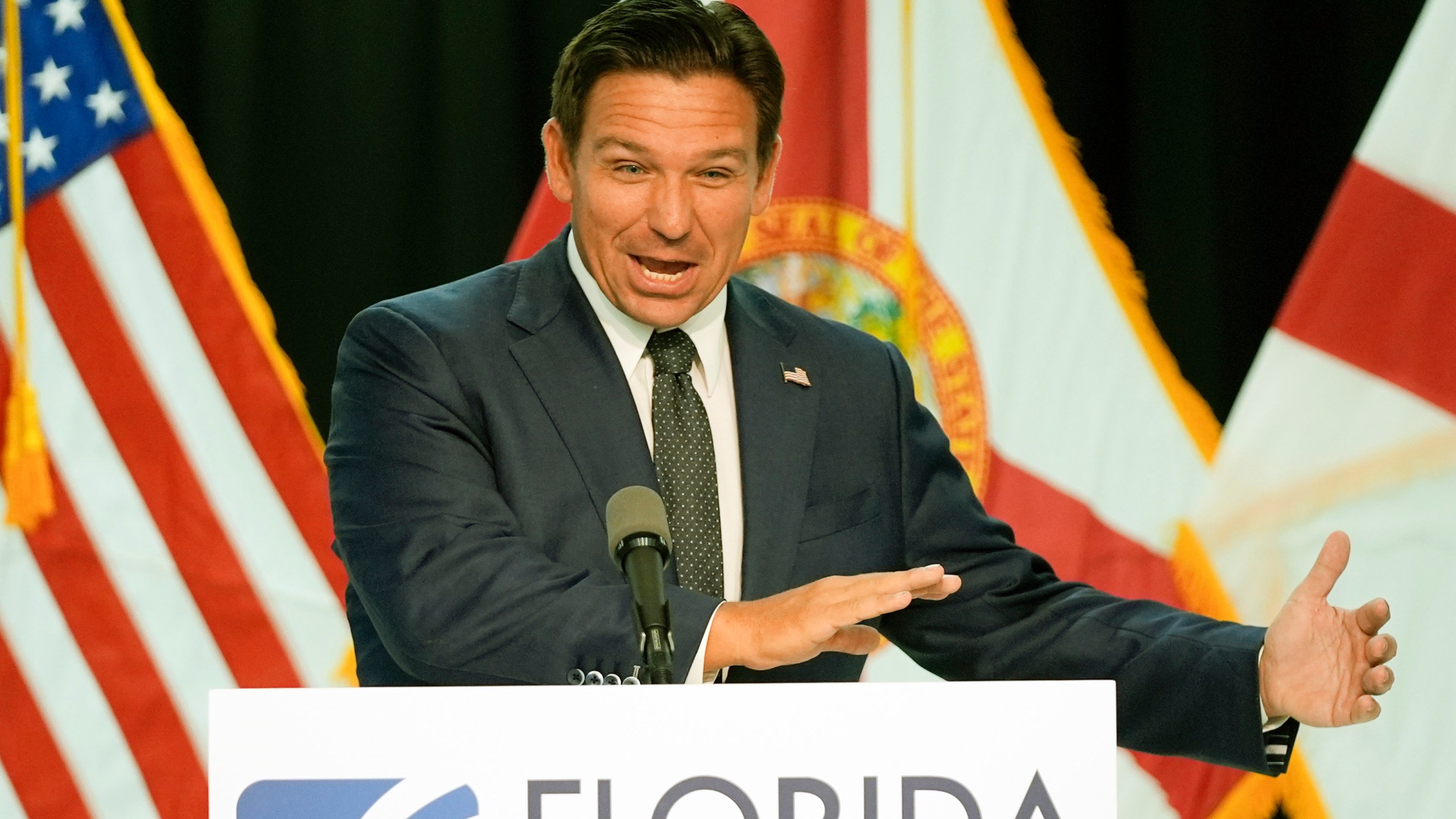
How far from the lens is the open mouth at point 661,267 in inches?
81.1

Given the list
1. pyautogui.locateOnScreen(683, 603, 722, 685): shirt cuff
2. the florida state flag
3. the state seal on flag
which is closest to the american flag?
the florida state flag

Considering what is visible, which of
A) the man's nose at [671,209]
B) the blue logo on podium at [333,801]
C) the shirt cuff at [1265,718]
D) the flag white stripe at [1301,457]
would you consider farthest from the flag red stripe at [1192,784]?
the blue logo on podium at [333,801]

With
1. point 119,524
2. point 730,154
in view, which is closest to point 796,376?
point 730,154

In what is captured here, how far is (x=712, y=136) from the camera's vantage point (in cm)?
203

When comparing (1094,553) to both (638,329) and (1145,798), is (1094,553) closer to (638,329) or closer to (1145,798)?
(1145,798)

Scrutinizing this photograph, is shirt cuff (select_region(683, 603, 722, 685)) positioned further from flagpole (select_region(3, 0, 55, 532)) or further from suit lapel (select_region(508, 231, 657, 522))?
flagpole (select_region(3, 0, 55, 532))

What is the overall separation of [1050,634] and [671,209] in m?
0.77

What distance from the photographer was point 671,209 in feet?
6.61

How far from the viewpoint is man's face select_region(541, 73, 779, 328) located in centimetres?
202

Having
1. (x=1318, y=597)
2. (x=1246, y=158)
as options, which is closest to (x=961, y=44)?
(x=1246, y=158)

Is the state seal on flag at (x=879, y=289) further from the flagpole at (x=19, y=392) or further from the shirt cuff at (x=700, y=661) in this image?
the shirt cuff at (x=700, y=661)

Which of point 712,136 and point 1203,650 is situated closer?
point 1203,650

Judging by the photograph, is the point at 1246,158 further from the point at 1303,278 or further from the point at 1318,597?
the point at 1318,597

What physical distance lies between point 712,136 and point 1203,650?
0.92 meters
